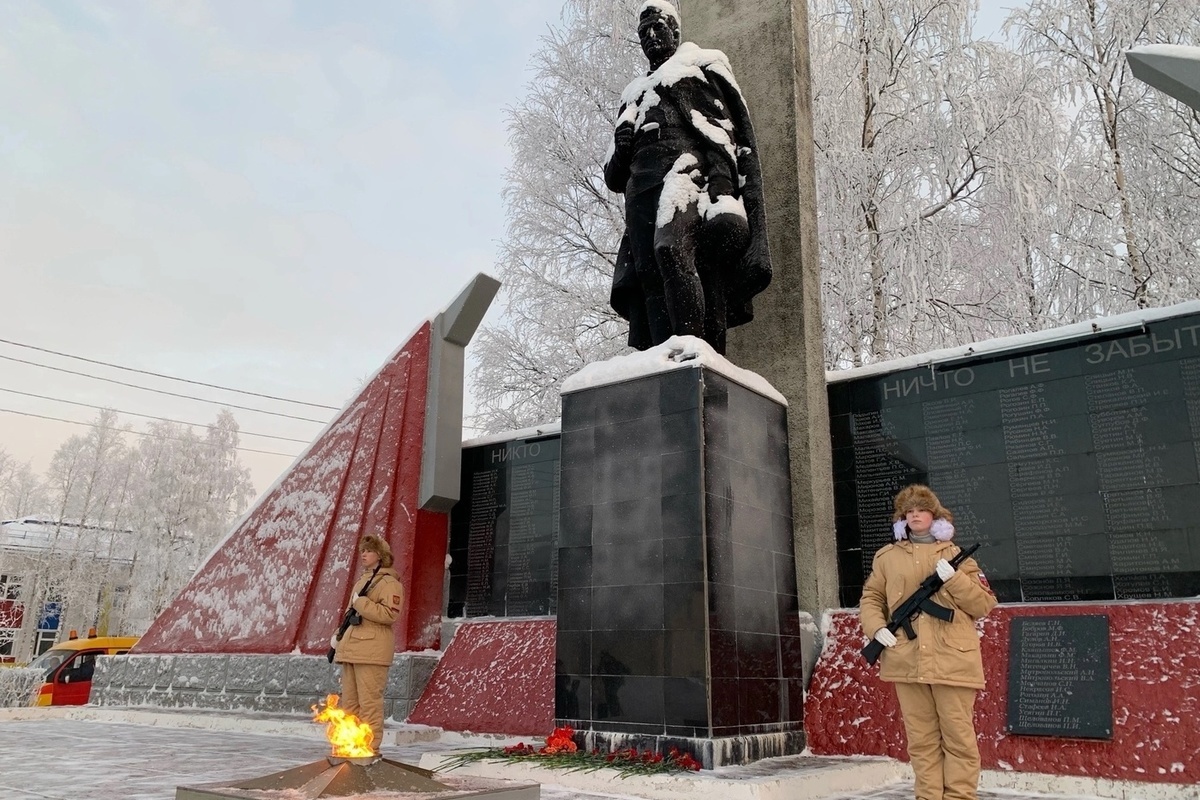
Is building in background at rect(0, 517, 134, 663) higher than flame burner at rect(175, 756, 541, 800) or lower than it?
higher

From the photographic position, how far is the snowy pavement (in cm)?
396

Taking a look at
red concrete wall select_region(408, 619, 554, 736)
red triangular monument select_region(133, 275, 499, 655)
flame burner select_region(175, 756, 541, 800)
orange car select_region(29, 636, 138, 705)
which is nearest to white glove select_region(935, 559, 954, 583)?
flame burner select_region(175, 756, 541, 800)

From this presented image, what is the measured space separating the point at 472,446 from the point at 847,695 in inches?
174

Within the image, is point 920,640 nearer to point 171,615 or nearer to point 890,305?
point 171,615

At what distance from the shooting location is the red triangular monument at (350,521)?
7.85 metres

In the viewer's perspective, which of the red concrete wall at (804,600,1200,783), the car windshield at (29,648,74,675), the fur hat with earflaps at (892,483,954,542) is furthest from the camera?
the car windshield at (29,648,74,675)

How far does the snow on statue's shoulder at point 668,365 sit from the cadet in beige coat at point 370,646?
1919mm

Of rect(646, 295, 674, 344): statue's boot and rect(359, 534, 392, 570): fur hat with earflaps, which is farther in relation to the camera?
rect(359, 534, 392, 570): fur hat with earflaps

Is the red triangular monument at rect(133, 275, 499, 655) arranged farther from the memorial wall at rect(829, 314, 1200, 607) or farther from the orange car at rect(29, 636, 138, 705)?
the orange car at rect(29, 636, 138, 705)

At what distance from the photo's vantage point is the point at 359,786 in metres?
2.23

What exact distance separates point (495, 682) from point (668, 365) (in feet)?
10.6

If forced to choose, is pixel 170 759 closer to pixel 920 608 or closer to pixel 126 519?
pixel 920 608

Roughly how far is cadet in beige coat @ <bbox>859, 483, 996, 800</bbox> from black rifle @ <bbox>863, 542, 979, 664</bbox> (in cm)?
3

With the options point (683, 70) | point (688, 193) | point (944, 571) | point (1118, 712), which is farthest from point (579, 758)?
point (683, 70)
